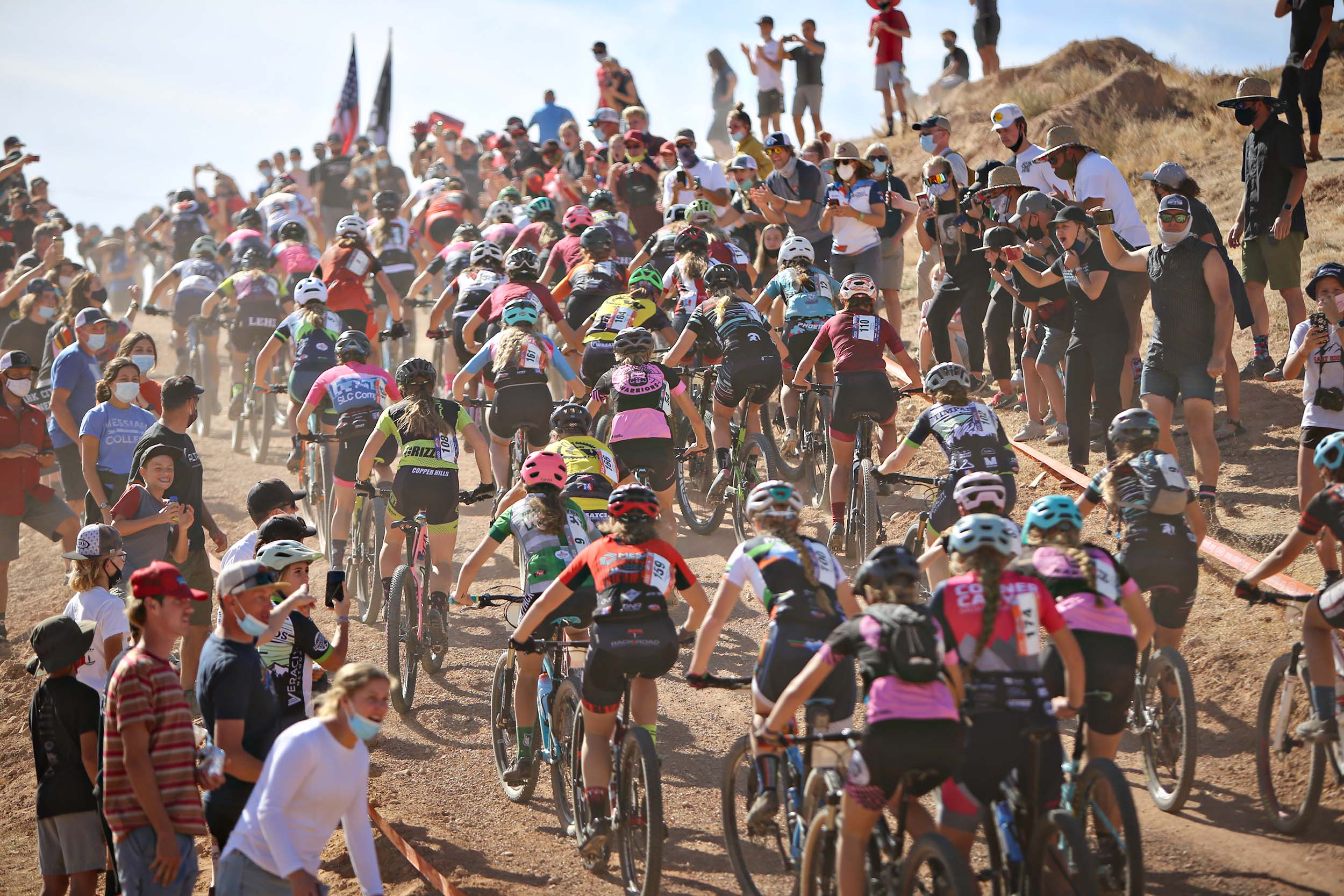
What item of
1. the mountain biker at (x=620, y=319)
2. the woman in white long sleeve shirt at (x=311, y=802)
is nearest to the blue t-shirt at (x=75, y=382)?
the mountain biker at (x=620, y=319)

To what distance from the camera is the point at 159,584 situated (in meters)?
6.07

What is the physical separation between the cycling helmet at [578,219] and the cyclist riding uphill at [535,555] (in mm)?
8115

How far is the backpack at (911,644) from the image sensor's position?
5637mm

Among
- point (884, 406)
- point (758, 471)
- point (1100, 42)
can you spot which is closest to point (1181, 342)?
Answer: point (884, 406)

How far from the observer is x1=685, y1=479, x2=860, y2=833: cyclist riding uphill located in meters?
6.68

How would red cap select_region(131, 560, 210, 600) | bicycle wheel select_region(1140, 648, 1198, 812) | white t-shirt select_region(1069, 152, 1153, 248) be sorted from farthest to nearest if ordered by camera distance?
white t-shirt select_region(1069, 152, 1153, 248) → bicycle wheel select_region(1140, 648, 1198, 812) → red cap select_region(131, 560, 210, 600)

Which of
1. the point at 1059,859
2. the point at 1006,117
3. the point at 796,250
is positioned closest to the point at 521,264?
the point at 796,250

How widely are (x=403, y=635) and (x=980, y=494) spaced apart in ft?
16.6

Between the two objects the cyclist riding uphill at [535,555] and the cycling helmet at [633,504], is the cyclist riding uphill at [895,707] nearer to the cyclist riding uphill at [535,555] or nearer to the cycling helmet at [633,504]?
the cycling helmet at [633,504]

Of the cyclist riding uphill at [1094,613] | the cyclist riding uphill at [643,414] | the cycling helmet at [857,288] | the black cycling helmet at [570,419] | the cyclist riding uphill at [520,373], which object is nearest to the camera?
the cyclist riding uphill at [1094,613]

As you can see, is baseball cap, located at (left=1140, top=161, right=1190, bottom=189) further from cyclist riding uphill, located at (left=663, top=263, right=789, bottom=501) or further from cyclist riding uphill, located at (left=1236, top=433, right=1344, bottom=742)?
cyclist riding uphill, located at (left=1236, top=433, right=1344, bottom=742)

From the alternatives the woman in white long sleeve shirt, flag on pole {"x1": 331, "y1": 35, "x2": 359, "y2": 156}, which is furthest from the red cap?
flag on pole {"x1": 331, "y1": 35, "x2": 359, "y2": 156}

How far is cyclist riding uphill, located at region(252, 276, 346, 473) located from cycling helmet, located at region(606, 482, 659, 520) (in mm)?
6950

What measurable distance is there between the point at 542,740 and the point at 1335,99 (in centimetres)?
2134
